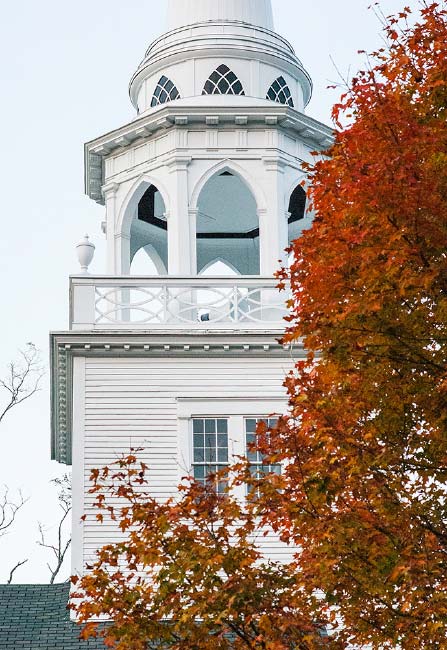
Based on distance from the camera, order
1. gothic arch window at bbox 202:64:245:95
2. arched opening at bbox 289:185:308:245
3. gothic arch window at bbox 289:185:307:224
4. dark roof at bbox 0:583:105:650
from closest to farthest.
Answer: dark roof at bbox 0:583:105:650, gothic arch window at bbox 202:64:245:95, gothic arch window at bbox 289:185:307:224, arched opening at bbox 289:185:308:245

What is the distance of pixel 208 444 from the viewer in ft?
81.4

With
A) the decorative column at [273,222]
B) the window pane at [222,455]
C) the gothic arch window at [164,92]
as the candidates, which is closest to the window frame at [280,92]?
the decorative column at [273,222]

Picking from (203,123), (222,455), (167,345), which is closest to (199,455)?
(222,455)

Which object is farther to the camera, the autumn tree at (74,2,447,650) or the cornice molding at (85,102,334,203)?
the cornice molding at (85,102,334,203)

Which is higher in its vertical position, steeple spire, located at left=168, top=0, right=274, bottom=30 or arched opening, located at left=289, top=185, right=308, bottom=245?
steeple spire, located at left=168, top=0, right=274, bottom=30

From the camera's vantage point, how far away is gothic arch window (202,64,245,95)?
28.2 meters

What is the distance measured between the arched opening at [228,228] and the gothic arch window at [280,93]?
262 centimetres

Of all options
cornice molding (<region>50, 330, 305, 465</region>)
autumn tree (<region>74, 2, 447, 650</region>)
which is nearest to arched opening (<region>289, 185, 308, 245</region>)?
cornice molding (<region>50, 330, 305, 465</region>)

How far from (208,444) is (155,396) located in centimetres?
129

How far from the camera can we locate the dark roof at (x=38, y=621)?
74.1 ft

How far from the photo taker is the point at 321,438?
13.2 meters

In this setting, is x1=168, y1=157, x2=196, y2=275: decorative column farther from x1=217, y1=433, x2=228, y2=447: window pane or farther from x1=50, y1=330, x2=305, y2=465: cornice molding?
x1=217, y1=433, x2=228, y2=447: window pane

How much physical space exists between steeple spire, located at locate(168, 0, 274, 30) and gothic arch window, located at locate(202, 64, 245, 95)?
3.96 ft

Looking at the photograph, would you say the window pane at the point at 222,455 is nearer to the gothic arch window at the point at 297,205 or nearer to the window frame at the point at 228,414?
the window frame at the point at 228,414
